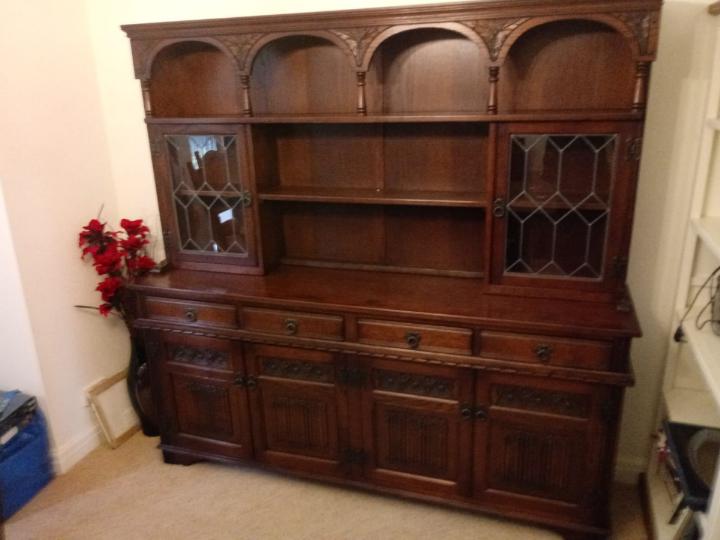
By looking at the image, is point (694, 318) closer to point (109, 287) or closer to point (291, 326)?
point (291, 326)

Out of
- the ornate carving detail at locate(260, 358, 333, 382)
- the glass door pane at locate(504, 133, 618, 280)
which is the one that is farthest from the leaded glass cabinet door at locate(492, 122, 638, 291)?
the ornate carving detail at locate(260, 358, 333, 382)

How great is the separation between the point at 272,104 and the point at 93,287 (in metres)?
1.20

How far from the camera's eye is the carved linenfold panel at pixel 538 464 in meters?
1.91

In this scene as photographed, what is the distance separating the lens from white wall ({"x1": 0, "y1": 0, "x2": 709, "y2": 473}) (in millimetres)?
1965

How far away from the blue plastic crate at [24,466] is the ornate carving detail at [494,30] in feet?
7.61

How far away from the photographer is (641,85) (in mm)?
1675

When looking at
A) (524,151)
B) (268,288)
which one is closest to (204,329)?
(268,288)

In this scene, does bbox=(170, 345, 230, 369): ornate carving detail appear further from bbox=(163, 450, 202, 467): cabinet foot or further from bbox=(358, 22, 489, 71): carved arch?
bbox=(358, 22, 489, 71): carved arch

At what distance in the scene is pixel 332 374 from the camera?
2092mm

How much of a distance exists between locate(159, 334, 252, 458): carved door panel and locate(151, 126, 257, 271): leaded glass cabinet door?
36 centimetres

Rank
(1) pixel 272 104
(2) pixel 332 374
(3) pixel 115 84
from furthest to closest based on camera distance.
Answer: (3) pixel 115 84, (1) pixel 272 104, (2) pixel 332 374

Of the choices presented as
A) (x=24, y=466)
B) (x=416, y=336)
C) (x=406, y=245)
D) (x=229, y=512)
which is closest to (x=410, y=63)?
(x=406, y=245)

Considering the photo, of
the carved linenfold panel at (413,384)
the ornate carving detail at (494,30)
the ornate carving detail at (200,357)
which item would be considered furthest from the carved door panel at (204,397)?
the ornate carving detail at (494,30)

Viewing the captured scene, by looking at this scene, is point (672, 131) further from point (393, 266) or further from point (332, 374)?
point (332, 374)
